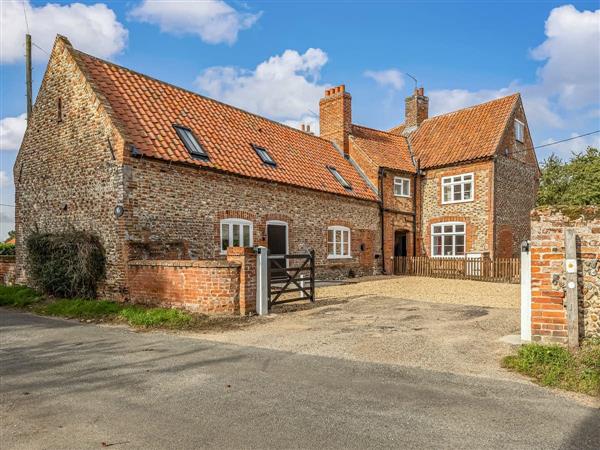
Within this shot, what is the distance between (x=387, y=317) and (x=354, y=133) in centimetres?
1716

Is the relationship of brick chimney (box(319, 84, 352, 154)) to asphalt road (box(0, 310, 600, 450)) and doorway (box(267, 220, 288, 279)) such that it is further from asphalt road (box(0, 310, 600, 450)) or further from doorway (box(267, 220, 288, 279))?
asphalt road (box(0, 310, 600, 450))

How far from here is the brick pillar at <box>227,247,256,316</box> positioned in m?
10.6

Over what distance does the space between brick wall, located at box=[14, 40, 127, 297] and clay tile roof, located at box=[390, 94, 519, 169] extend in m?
18.2

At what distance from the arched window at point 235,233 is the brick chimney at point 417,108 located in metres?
18.2

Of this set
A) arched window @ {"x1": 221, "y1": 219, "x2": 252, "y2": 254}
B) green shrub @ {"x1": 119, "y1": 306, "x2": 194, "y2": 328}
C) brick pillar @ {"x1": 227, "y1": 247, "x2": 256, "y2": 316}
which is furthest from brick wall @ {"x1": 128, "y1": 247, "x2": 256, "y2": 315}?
arched window @ {"x1": 221, "y1": 219, "x2": 252, "y2": 254}

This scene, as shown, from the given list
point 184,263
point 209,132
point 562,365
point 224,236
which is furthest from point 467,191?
point 562,365

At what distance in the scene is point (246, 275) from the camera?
10.6m

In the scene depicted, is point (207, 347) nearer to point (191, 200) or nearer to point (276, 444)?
point (276, 444)

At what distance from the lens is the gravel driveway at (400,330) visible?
273 inches

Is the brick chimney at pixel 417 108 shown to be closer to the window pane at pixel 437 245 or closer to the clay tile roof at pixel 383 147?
the clay tile roof at pixel 383 147

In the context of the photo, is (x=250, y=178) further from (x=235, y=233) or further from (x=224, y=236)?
(x=224, y=236)

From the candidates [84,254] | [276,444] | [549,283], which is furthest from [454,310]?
[84,254]

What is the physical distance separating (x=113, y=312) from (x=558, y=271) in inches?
388

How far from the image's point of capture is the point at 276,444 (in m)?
3.90
